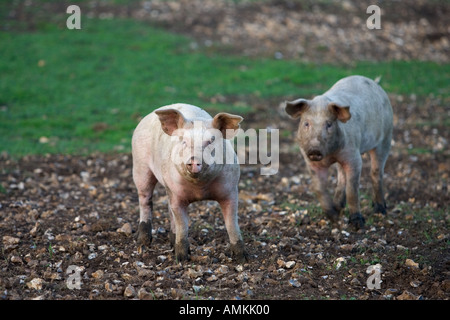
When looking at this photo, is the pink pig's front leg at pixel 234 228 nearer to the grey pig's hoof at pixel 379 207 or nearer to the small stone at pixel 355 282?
the small stone at pixel 355 282

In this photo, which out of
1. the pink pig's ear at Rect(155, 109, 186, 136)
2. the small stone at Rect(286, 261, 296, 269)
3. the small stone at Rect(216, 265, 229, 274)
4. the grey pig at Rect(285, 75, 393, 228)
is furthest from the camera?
the grey pig at Rect(285, 75, 393, 228)

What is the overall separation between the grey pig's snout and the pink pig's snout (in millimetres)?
2304

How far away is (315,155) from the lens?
8.12 meters

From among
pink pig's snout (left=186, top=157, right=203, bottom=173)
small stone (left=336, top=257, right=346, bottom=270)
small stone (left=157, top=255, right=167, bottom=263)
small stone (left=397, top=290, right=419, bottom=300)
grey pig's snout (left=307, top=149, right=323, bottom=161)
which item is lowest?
small stone (left=157, top=255, right=167, bottom=263)

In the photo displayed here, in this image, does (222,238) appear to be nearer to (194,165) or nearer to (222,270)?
(222,270)

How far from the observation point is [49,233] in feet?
27.0

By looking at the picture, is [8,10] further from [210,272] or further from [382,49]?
[210,272]

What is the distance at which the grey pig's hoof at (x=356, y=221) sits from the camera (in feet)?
28.3

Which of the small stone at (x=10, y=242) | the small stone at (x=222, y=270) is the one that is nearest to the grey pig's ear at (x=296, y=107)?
the small stone at (x=222, y=270)

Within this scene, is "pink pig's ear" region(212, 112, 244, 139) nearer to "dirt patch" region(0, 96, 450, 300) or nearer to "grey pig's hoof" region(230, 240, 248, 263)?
"grey pig's hoof" region(230, 240, 248, 263)

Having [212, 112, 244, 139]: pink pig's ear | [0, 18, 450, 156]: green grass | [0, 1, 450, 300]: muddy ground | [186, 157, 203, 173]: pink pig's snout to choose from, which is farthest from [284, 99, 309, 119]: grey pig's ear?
[0, 18, 450, 156]: green grass

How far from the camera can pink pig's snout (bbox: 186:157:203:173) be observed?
612 cm

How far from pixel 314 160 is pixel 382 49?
13.2 m
